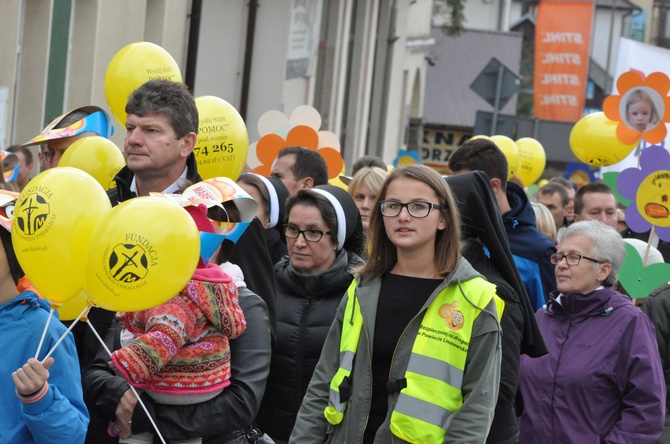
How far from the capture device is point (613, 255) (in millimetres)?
6371

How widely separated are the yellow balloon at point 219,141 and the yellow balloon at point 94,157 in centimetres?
39

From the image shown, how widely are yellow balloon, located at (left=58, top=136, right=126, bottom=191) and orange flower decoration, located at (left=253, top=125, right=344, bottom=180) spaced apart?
2.99 metres

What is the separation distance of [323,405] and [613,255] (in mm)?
2105

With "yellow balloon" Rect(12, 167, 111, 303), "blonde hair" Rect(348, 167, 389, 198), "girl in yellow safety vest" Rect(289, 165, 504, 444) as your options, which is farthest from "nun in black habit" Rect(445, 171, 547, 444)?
"blonde hair" Rect(348, 167, 389, 198)

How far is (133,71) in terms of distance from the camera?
6.50 meters

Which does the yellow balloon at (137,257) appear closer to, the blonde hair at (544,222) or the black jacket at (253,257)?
the black jacket at (253,257)

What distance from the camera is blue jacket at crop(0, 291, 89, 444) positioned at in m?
4.05

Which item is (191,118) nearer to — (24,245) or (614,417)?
(24,245)

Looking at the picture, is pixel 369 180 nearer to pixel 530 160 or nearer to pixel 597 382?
pixel 597 382

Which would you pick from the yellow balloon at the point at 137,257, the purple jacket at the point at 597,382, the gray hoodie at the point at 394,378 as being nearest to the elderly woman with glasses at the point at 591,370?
the purple jacket at the point at 597,382

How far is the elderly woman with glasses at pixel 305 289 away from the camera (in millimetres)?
5887

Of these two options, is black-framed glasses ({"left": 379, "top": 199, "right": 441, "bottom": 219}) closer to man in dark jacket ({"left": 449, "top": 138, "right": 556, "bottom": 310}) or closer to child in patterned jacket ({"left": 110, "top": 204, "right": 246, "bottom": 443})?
child in patterned jacket ({"left": 110, "top": 204, "right": 246, "bottom": 443})

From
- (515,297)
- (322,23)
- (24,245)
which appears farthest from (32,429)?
(322,23)

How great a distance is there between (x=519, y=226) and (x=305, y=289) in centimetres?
156
